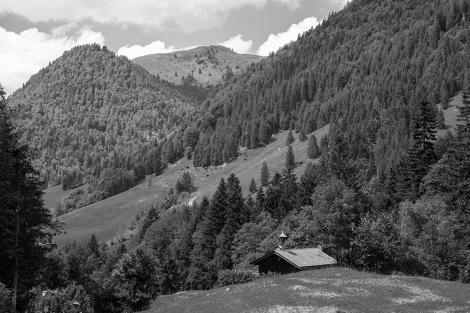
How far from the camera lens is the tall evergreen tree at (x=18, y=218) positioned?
4559 cm

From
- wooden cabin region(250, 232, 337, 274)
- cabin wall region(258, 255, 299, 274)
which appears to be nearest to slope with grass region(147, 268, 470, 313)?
wooden cabin region(250, 232, 337, 274)

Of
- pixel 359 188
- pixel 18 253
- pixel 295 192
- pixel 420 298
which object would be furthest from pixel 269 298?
pixel 295 192

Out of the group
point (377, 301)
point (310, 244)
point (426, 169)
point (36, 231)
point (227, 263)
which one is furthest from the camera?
point (227, 263)

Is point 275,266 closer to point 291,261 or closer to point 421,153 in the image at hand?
point 291,261

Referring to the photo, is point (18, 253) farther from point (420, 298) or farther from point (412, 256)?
point (412, 256)

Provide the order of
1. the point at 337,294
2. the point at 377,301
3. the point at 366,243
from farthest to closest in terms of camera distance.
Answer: the point at 366,243 < the point at 337,294 < the point at 377,301

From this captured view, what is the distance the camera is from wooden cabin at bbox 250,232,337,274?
6419 centimetres

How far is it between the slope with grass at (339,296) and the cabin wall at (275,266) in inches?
271

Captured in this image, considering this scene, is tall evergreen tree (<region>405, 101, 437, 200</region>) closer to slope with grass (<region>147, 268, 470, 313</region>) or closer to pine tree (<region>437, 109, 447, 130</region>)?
slope with grass (<region>147, 268, 470, 313</region>)

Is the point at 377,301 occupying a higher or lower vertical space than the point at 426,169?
lower

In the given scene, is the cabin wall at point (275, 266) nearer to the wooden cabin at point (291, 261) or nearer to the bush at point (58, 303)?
the wooden cabin at point (291, 261)

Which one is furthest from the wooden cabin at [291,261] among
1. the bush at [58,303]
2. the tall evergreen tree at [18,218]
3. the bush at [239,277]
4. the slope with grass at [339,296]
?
the bush at [58,303]

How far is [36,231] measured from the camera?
4947 centimetres

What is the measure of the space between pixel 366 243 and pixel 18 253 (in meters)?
Answer: 47.7
